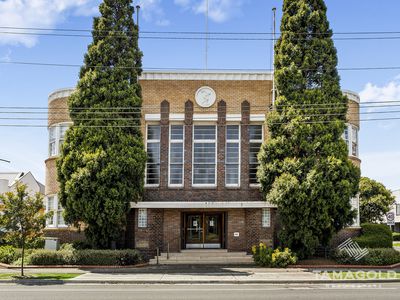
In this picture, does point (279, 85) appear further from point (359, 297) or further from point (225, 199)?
point (359, 297)

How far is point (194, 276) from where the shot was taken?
1958 cm

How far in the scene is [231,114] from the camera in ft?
87.1

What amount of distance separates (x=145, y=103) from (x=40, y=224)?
923cm

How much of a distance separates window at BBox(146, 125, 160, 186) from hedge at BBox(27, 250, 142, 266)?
16.0 ft

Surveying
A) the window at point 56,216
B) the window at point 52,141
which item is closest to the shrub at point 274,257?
the window at point 56,216

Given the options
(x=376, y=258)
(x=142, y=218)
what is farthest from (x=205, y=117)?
(x=376, y=258)

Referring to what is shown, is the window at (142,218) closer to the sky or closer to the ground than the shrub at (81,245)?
closer to the sky

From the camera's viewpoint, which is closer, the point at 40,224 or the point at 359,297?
the point at 359,297

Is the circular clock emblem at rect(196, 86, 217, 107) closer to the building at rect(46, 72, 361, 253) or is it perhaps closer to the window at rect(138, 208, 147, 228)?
the building at rect(46, 72, 361, 253)

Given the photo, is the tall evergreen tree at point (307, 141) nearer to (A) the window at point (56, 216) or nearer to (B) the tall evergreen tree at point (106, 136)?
(B) the tall evergreen tree at point (106, 136)

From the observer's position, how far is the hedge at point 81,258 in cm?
2267

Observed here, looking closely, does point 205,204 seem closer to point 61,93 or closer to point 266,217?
point 266,217

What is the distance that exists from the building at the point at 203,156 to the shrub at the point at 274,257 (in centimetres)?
210

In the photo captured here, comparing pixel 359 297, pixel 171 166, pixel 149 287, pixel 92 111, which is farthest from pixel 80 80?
pixel 359 297
